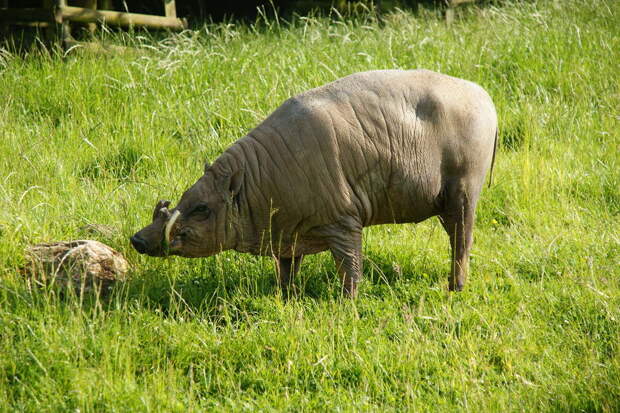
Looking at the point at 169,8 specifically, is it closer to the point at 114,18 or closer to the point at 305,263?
the point at 114,18

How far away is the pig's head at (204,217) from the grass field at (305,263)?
1.10ft

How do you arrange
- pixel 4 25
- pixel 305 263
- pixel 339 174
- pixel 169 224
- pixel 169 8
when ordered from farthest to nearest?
pixel 169 8, pixel 4 25, pixel 305 263, pixel 339 174, pixel 169 224

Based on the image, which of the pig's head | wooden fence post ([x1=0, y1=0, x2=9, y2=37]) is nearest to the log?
wooden fence post ([x1=0, y1=0, x2=9, y2=37])

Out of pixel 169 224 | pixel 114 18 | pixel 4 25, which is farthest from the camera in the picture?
pixel 4 25

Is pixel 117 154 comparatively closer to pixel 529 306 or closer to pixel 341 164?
pixel 341 164

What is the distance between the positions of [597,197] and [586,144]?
3.87 feet

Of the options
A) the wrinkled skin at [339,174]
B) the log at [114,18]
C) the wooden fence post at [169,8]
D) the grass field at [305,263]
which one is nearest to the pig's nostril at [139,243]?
the wrinkled skin at [339,174]

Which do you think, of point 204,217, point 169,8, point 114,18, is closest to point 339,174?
point 204,217

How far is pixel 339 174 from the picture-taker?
5.40 meters

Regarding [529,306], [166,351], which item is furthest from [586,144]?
[166,351]

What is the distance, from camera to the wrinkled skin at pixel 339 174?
17.7ft

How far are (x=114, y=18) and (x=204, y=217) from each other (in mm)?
6412

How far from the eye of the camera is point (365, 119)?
18.1 ft

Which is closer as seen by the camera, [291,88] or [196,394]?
[196,394]
